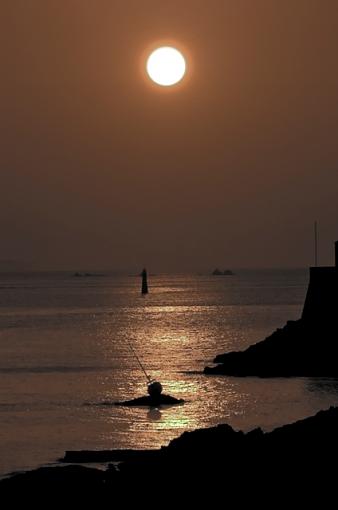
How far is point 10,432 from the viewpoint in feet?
131

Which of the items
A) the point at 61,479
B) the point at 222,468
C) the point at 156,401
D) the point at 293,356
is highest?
the point at 293,356

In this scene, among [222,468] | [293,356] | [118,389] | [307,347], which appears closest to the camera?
[222,468]

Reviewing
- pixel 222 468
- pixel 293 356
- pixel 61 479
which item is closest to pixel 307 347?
pixel 293 356

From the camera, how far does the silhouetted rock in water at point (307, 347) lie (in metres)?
59.1

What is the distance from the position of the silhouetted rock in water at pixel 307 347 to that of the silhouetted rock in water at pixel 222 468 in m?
30.3

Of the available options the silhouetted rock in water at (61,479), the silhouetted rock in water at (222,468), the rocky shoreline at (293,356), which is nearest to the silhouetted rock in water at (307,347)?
the rocky shoreline at (293,356)

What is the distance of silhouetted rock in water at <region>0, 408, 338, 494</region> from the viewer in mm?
25562

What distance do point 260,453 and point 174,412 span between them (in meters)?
17.9

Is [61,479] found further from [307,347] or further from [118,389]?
[307,347]

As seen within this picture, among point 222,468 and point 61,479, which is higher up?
point 222,468

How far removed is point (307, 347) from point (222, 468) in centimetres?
3533

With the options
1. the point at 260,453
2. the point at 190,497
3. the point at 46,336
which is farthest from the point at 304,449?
the point at 46,336

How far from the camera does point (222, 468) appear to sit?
86.0 feet

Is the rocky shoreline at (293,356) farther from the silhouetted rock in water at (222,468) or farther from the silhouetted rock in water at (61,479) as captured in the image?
the silhouetted rock in water at (61,479)
